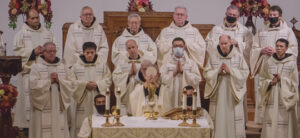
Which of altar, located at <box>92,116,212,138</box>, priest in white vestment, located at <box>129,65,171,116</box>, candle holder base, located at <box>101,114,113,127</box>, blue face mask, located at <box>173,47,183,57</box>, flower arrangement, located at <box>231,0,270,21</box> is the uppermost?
flower arrangement, located at <box>231,0,270,21</box>

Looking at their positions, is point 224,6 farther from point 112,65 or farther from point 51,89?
point 51,89

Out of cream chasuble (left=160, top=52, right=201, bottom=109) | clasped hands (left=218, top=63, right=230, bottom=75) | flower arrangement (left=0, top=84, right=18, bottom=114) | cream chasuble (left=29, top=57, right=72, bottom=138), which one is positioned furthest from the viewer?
cream chasuble (left=160, top=52, right=201, bottom=109)

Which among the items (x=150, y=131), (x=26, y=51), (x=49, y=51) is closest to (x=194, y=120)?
(x=150, y=131)

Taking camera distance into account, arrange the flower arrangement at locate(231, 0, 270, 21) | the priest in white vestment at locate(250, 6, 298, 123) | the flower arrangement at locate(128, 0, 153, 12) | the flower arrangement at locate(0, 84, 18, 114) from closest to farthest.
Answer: the flower arrangement at locate(0, 84, 18, 114)
the priest in white vestment at locate(250, 6, 298, 123)
the flower arrangement at locate(231, 0, 270, 21)
the flower arrangement at locate(128, 0, 153, 12)

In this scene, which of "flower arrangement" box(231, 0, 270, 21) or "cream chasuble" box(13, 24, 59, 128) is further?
"flower arrangement" box(231, 0, 270, 21)

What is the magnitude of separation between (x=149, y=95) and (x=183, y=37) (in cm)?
298

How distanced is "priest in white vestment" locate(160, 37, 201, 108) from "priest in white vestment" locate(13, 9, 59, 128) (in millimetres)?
2207

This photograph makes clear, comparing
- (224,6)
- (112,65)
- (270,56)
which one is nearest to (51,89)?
(112,65)

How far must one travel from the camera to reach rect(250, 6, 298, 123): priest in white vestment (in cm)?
1208

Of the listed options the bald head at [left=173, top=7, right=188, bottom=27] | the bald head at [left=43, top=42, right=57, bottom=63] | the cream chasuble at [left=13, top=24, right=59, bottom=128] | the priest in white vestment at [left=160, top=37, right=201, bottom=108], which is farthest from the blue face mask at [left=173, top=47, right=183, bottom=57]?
the cream chasuble at [left=13, top=24, right=59, bottom=128]

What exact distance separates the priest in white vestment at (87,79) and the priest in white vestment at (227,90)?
179cm

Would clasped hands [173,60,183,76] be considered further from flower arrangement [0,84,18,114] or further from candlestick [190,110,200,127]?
flower arrangement [0,84,18,114]

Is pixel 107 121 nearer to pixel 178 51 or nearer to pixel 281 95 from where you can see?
pixel 178 51

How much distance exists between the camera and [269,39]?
12.3m
